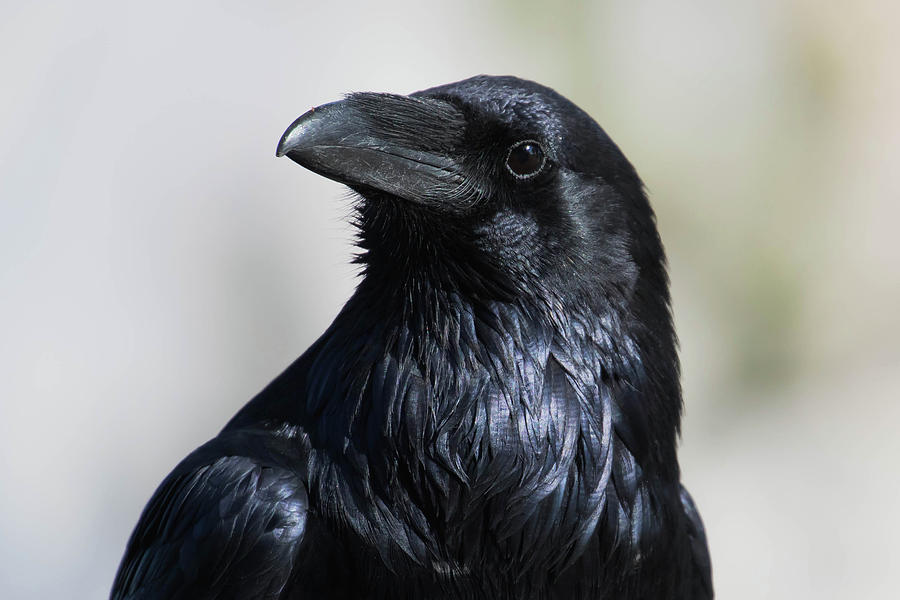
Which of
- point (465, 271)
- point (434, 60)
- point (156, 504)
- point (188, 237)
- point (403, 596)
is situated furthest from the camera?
point (434, 60)

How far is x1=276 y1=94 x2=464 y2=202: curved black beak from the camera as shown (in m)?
2.57

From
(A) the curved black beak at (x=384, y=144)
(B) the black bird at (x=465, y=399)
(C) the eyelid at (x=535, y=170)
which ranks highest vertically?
(A) the curved black beak at (x=384, y=144)

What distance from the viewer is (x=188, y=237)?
19.1ft

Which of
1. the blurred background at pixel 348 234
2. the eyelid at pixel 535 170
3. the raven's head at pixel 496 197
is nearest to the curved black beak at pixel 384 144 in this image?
the raven's head at pixel 496 197

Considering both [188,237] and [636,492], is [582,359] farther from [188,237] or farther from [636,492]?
[188,237]

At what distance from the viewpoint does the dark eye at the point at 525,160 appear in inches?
108

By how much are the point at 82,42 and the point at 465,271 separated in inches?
151

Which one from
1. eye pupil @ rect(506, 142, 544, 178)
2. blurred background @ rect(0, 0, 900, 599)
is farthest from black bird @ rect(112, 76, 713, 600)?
blurred background @ rect(0, 0, 900, 599)

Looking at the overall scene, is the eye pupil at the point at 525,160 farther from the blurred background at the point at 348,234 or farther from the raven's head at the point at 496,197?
the blurred background at the point at 348,234

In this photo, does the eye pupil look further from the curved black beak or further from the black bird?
the curved black beak

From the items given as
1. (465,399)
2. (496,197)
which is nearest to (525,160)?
(496,197)

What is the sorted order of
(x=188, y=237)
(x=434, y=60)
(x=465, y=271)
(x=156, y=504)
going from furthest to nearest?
(x=434, y=60) < (x=188, y=237) < (x=156, y=504) < (x=465, y=271)

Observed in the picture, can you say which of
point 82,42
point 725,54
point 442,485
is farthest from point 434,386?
point 725,54

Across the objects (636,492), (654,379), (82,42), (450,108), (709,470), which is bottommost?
(709,470)
